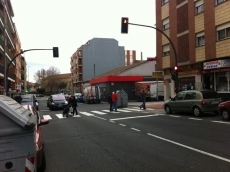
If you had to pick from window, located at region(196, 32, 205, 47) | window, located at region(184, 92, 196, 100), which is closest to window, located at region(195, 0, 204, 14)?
window, located at region(196, 32, 205, 47)

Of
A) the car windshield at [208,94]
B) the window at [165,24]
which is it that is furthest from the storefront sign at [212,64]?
the window at [165,24]

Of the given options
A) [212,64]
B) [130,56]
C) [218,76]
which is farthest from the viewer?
[130,56]

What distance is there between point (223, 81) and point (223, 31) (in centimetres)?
403

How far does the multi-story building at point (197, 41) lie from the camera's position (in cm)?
2209

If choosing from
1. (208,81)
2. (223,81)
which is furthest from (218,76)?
(208,81)

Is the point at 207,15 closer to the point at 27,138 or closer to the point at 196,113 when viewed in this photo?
the point at 196,113

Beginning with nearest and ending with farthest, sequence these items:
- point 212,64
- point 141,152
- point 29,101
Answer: point 141,152, point 29,101, point 212,64

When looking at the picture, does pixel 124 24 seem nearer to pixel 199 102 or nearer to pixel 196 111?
pixel 199 102

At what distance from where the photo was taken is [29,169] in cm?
354

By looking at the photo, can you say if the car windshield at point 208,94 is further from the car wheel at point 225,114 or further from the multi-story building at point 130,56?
the multi-story building at point 130,56

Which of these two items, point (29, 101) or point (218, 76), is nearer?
point (29, 101)

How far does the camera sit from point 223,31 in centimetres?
2205

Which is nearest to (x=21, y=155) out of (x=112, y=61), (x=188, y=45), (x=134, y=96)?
(x=188, y=45)

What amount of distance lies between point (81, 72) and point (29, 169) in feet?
291
